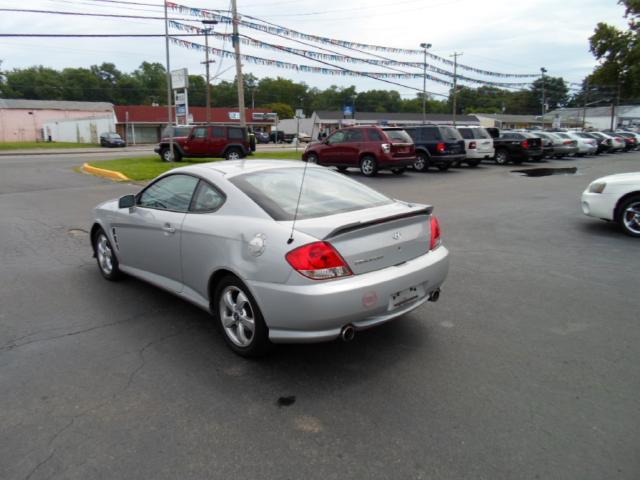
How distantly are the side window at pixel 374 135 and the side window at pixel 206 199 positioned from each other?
13.2 meters

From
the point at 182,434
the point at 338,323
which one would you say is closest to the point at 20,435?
the point at 182,434

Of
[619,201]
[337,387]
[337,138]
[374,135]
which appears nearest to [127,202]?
[337,387]

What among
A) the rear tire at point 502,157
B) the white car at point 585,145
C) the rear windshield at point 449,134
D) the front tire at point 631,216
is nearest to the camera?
the front tire at point 631,216

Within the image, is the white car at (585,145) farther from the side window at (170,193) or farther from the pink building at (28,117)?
the pink building at (28,117)

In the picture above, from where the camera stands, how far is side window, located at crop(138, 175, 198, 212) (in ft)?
14.4

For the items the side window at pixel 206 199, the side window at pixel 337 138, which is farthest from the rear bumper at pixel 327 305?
the side window at pixel 337 138

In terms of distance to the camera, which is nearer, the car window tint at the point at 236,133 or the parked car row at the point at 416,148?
the parked car row at the point at 416,148

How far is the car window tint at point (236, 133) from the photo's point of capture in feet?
71.3

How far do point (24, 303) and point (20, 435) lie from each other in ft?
8.21

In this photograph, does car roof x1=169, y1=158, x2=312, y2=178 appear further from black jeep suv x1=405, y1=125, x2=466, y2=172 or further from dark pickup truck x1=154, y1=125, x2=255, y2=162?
dark pickup truck x1=154, y1=125, x2=255, y2=162

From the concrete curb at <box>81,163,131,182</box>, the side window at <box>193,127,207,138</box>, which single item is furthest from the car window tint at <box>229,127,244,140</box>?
the concrete curb at <box>81,163,131,182</box>

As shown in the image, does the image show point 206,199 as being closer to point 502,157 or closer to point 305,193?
point 305,193

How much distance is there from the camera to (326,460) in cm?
257

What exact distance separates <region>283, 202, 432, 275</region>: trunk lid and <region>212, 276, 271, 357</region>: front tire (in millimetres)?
700
